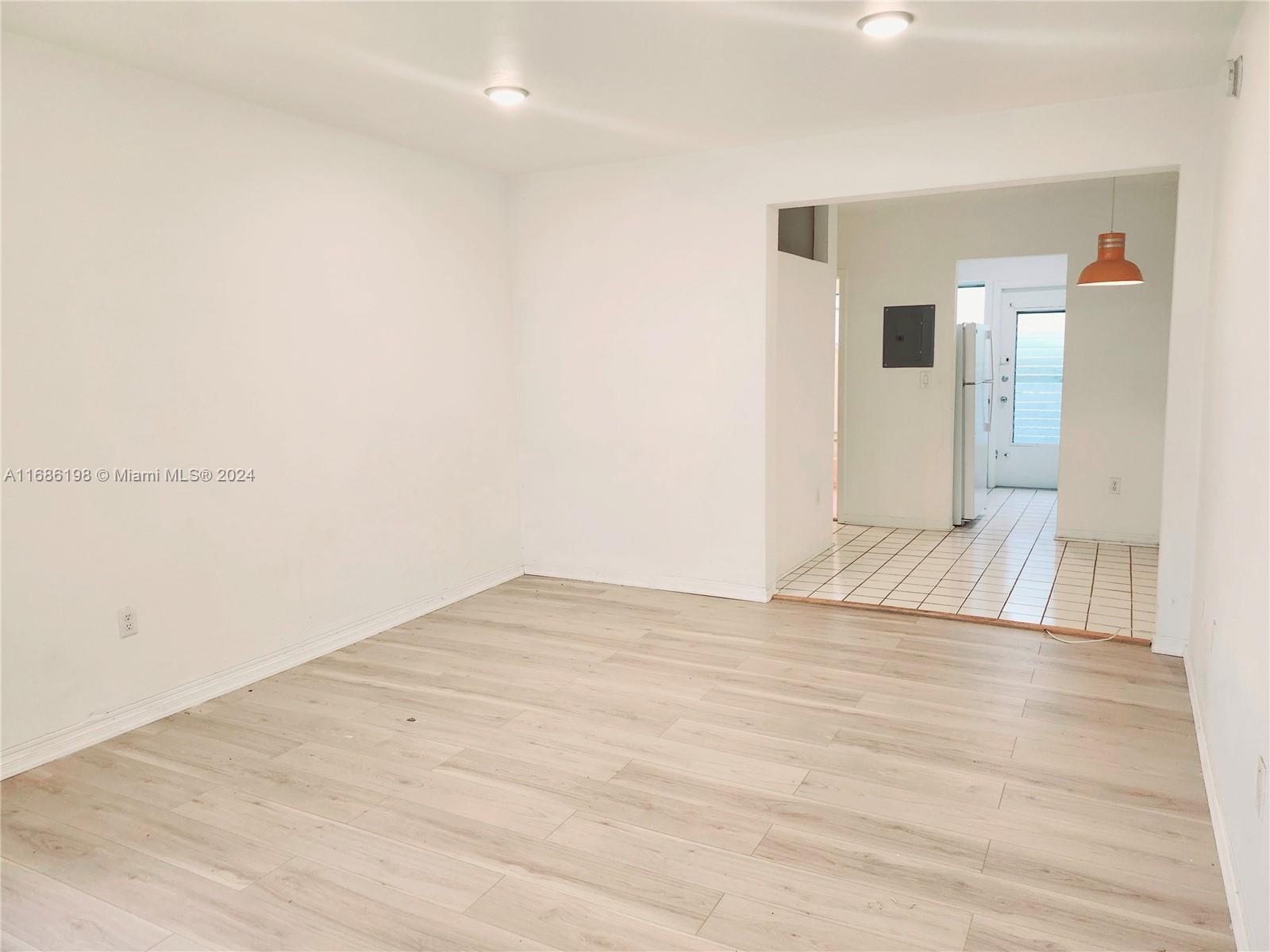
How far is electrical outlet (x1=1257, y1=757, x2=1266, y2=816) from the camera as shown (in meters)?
1.69

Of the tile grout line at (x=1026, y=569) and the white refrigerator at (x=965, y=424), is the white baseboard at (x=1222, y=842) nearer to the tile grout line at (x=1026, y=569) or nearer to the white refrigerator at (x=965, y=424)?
the tile grout line at (x=1026, y=569)

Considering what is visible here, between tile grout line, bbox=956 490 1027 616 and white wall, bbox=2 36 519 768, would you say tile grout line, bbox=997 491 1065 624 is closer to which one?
tile grout line, bbox=956 490 1027 616

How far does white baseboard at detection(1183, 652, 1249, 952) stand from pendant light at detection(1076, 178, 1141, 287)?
2.63m

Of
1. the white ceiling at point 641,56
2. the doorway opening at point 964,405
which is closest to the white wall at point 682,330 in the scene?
the white ceiling at point 641,56

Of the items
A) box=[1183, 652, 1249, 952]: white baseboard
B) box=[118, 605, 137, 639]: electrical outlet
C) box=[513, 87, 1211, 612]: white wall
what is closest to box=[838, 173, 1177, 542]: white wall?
box=[513, 87, 1211, 612]: white wall

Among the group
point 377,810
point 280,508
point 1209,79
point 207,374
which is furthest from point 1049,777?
point 207,374

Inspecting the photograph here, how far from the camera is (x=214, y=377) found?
3.42 metres

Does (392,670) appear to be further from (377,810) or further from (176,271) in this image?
(176,271)

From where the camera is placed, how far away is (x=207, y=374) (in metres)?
3.40

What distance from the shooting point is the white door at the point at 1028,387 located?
27.5ft

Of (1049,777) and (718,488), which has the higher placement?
(718,488)

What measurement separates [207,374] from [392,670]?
4.63 ft

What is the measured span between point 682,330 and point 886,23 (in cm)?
213

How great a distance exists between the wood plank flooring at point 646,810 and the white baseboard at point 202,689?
0.07 metres
